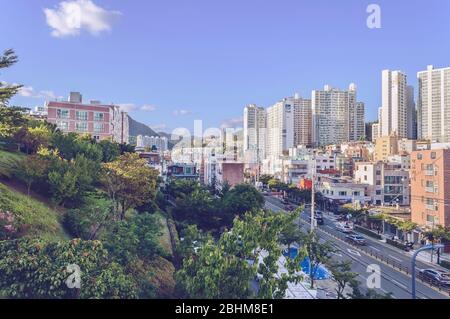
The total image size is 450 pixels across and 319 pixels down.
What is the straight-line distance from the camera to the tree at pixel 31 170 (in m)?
4.71

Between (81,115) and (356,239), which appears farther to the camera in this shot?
(81,115)

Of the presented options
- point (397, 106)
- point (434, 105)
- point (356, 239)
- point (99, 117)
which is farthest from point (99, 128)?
point (434, 105)

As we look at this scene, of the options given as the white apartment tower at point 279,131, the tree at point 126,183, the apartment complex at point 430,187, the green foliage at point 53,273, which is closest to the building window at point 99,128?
the tree at point 126,183

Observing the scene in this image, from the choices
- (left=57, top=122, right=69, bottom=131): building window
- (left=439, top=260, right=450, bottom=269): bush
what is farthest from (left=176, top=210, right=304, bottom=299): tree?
(left=57, top=122, right=69, bottom=131): building window

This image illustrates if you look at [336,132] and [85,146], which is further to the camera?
[85,146]

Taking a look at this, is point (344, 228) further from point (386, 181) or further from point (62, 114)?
point (62, 114)

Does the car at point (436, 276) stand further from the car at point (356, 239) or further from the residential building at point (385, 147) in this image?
the residential building at point (385, 147)

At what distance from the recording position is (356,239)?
18.5 ft

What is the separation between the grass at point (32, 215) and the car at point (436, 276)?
478 cm

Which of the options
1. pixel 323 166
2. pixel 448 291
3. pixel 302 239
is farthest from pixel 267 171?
pixel 448 291

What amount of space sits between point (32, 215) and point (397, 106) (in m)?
5.23
